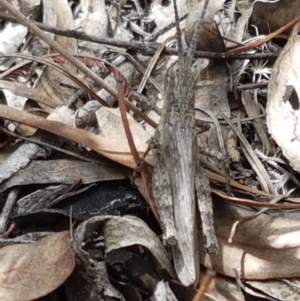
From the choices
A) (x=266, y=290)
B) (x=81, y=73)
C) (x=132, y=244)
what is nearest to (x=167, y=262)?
(x=132, y=244)

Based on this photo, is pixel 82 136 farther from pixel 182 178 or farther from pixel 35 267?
pixel 35 267

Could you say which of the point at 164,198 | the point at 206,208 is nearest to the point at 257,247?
the point at 206,208

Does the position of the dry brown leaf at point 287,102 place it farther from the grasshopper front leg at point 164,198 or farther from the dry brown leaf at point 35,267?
the dry brown leaf at point 35,267

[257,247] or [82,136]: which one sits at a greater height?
[82,136]

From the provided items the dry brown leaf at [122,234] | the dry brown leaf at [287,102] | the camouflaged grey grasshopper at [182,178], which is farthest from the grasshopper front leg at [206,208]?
the dry brown leaf at [287,102]

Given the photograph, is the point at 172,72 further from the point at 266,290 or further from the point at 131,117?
the point at 266,290

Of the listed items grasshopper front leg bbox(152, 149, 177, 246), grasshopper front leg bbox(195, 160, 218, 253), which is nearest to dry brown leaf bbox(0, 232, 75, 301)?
grasshopper front leg bbox(152, 149, 177, 246)

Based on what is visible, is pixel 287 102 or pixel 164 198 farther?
pixel 287 102
